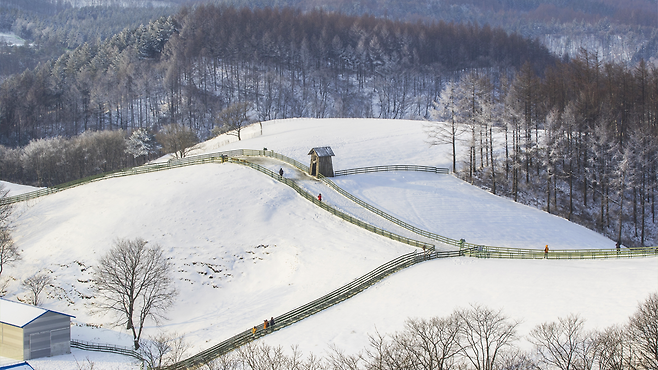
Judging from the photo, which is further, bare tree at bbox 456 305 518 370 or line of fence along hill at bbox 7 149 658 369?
line of fence along hill at bbox 7 149 658 369

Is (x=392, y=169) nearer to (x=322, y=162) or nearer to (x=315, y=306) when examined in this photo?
(x=322, y=162)

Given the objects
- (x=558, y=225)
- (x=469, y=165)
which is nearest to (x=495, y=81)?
(x=469, y=165)

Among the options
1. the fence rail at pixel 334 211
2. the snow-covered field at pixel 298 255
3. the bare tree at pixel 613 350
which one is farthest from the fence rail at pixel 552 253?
the bare tree at pixel 613 350

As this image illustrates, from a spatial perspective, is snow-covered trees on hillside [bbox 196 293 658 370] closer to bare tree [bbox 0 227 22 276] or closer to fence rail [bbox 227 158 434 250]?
fence rail [bbox 227 158 434 250]

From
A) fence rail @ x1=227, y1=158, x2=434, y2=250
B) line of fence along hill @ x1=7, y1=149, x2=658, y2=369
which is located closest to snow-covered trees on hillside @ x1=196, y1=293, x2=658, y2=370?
line of fence along hill @ x1=7, y1=149, x2=658, y2=369

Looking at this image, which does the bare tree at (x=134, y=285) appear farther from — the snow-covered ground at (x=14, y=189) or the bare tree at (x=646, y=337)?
the snow-covered ground at (x=14, y=189)

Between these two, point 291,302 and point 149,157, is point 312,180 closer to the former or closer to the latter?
point 291,302
